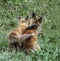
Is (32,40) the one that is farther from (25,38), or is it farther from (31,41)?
(25,38)

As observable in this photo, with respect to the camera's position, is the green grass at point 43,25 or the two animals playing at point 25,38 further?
the two animals playing at point 25,38

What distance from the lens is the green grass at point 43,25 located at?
27.1 feet

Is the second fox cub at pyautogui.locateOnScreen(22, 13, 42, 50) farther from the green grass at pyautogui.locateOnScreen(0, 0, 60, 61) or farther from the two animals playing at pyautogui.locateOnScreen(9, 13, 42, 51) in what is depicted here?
the green grass at pyautogui.locateOnScreen(0, 0, 60, 61)

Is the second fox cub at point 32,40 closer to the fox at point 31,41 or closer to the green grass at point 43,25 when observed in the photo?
the fox at point 31,41

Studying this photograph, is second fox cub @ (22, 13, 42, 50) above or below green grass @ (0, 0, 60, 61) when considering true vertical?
above

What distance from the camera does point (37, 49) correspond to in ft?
28.2

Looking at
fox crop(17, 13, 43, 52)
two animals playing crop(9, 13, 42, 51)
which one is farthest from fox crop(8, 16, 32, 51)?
fox crop(17, 13, 43, 52)

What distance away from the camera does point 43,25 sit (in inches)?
426

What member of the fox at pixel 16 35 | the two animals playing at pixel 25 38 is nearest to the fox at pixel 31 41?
the two animals playing at pixel 25 38

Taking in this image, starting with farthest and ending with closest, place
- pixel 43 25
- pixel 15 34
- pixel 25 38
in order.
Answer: pixel 43 25 < pixel 15 34 < pixel 25 38

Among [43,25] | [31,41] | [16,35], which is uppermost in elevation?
[16,35]

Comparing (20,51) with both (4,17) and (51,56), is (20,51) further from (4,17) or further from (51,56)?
(4,17)

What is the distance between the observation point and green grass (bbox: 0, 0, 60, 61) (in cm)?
827

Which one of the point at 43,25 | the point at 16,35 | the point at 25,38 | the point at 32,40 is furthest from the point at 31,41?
the point at 43,25
